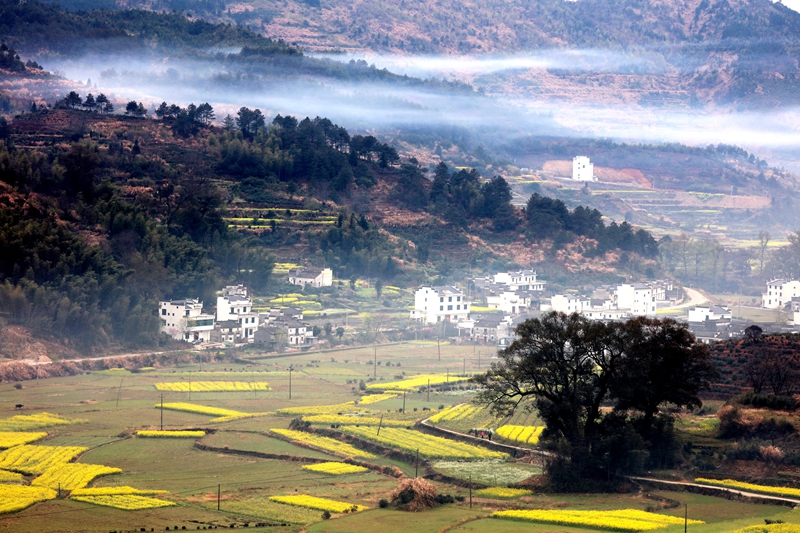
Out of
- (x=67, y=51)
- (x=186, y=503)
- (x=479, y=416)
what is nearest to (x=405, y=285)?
(x=479, y=416)

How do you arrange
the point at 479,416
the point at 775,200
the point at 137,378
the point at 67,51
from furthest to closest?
the point at 775,200 → the point at 67,51 → the point at 137,378 → the point at 479,416

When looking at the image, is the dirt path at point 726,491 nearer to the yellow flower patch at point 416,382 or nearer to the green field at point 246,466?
the green field at point 246,466

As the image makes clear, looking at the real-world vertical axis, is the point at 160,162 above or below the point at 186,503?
above

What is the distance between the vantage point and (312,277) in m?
89.7

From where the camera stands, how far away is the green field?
3238 centimetres

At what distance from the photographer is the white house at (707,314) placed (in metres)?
82.6

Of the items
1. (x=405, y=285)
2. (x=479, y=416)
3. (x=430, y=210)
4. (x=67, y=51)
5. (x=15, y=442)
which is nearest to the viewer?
(x=15, y=442)

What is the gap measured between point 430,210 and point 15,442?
73.7m

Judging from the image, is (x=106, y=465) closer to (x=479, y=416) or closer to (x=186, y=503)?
(x=186, y=503)

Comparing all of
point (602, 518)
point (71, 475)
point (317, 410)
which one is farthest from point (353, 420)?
point (602, 518)

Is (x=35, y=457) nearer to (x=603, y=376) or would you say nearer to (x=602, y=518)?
(x=603, y=376)

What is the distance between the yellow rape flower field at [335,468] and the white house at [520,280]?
5776 cm

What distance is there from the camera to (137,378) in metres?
60.4

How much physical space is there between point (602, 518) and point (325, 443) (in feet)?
49.3
